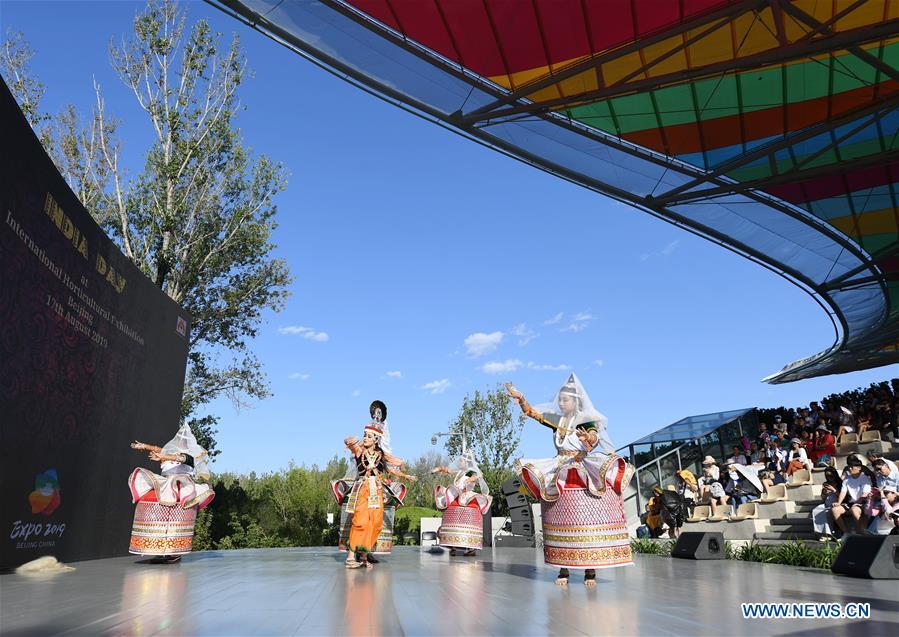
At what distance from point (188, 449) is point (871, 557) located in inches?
323

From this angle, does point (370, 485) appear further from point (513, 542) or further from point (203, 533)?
point (203, 533)

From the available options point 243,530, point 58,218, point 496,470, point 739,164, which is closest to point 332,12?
point 58,218

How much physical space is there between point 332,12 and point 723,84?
7.27 meters

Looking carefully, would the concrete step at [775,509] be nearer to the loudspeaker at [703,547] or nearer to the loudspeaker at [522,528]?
the loudspeaker at [703,547]

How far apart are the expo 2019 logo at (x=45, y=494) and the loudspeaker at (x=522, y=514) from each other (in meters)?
12.2

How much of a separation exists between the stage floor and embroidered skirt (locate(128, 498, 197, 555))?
1.66ft

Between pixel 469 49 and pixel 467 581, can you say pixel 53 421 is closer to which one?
pixel 467 581

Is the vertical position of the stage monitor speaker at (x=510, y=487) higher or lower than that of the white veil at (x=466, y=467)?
lower

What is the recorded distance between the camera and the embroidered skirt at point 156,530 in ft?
26.4

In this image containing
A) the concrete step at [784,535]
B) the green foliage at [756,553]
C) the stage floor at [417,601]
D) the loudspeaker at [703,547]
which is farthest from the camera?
the concrete step at [784,535]

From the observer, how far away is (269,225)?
55.8 ft

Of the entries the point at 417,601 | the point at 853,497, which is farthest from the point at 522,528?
the point at 417,601

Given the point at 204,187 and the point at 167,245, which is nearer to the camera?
the point at 167,245

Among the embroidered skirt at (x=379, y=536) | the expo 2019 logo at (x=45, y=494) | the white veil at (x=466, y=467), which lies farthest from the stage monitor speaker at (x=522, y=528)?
the expo 2019 logo at (x=45, y=494)
